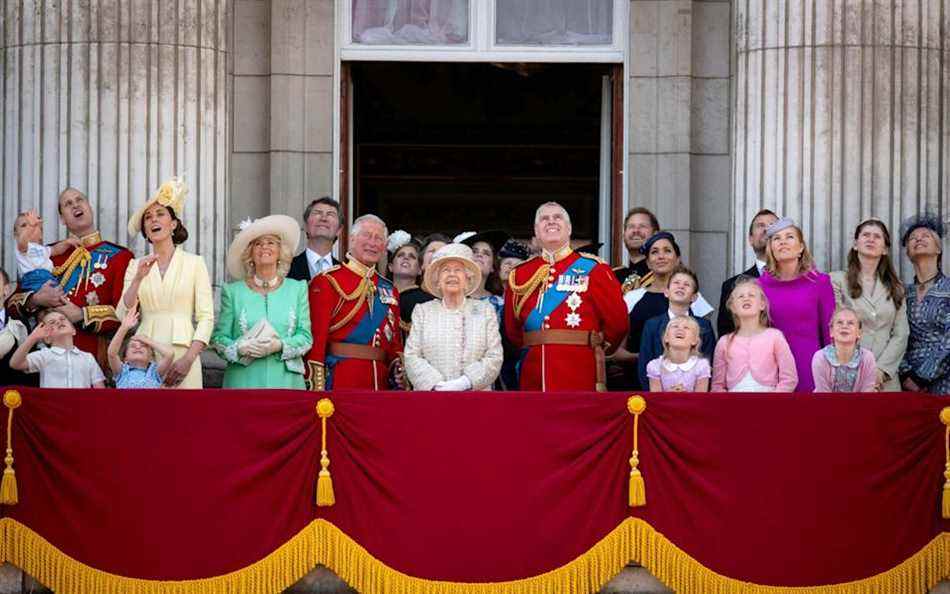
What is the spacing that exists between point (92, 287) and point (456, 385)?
2.55m

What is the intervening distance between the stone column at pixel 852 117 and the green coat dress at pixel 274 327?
339cm

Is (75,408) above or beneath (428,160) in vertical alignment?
beneath

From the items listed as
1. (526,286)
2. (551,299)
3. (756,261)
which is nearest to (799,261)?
(756,261)

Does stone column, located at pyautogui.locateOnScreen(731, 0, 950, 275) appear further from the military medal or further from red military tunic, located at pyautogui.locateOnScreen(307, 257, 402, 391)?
red military tunic, located at pyautogui.locateOnScreen(307, 257, 402, 391)

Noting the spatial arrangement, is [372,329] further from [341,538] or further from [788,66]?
[788,66]

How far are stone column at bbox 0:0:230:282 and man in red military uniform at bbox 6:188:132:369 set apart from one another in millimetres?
770

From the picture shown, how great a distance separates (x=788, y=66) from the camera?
47.3ft

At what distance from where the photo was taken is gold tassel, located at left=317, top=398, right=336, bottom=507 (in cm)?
1154

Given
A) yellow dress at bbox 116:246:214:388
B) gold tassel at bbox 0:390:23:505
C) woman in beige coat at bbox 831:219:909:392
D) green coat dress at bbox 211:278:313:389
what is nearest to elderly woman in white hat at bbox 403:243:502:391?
green coat dress at bbox 211:278:313:389

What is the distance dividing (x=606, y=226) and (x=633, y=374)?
2708mm

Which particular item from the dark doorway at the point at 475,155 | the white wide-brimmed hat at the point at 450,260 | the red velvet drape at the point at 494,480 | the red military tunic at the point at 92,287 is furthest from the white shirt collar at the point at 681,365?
the dark doorway at the point at 475,155

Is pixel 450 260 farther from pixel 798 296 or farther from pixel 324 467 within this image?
pixel 798 296

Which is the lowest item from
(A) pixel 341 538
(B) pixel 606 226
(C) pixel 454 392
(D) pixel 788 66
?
(A) pixel 341 538

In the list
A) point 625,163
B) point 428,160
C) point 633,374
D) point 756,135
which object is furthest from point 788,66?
point 428,160
